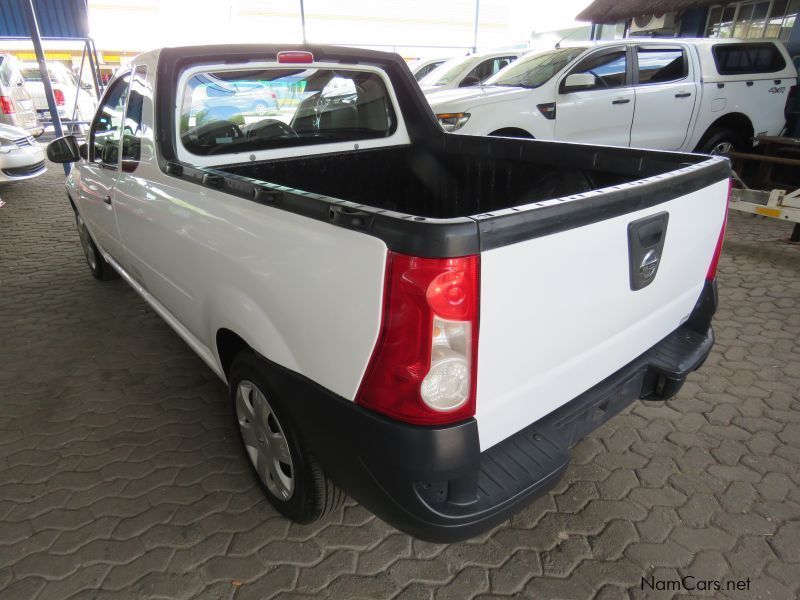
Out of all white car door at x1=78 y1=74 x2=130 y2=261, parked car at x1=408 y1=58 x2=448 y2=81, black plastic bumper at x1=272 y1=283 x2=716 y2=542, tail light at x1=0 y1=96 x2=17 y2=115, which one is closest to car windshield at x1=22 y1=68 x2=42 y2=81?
tail light at x1=0 y1=96 x2=17 y2=115

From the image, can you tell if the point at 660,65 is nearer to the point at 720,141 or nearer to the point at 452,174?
the point at 720,141

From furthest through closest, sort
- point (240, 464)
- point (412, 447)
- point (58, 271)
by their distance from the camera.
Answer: point (58, 271), point (240, 464), point (412, 447)

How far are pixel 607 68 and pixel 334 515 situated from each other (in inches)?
259

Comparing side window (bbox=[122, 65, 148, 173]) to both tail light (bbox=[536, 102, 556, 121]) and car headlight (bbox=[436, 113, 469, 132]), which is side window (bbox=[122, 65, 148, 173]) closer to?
car headlight (bbox=[436, 113, 469, 132])

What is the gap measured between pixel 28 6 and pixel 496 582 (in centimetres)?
1059

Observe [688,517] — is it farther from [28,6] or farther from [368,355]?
[28,6]

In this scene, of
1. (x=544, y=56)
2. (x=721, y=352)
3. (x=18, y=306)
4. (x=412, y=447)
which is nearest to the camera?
(x=412, y=447)

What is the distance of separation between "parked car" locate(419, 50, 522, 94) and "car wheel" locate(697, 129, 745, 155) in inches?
128

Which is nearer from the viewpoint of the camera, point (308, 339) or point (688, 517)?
point (308, 339)

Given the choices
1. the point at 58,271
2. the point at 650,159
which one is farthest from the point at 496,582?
the point at 58,271

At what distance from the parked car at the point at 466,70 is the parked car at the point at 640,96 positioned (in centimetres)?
169

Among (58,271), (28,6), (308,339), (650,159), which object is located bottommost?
(58,271)

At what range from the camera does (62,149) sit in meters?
3.56

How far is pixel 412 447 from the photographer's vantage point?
141 cm
